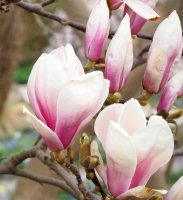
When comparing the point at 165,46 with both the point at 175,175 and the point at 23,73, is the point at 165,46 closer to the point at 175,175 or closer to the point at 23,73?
the point at 175,175

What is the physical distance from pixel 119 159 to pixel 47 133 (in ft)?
0.32

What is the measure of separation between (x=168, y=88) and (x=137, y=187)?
21 cm

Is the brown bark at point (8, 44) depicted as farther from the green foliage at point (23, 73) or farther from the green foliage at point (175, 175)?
the green foliage at point (23, 73)

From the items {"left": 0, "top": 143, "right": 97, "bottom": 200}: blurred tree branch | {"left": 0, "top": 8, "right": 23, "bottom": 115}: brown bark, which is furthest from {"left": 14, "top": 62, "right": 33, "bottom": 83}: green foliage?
{"left": 0, "top": 143, "right": 97, "bottom": 200}: blurred tree branch

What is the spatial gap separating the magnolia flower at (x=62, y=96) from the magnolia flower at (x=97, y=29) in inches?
3.5

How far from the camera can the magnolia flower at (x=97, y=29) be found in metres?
0.78

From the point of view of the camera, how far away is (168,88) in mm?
819

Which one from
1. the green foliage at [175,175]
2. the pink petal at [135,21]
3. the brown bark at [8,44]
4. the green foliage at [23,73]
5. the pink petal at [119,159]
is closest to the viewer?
the pink petal at [119,159]

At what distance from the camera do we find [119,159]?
642 mm

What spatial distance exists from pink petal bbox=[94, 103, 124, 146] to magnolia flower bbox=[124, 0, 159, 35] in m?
0.17

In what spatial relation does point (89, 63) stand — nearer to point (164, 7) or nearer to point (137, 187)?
point (137, 187)

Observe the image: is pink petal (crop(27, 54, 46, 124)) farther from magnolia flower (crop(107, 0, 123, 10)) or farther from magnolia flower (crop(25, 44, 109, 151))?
magnolia flower (crop(107, 0, 123, 10))

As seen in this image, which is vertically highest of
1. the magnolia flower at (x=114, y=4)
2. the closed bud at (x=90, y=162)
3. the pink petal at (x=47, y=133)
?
the magnolia flower at (x=114, y=4)

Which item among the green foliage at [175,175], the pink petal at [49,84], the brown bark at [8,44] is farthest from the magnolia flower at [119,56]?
the green foliage at [175,175]
